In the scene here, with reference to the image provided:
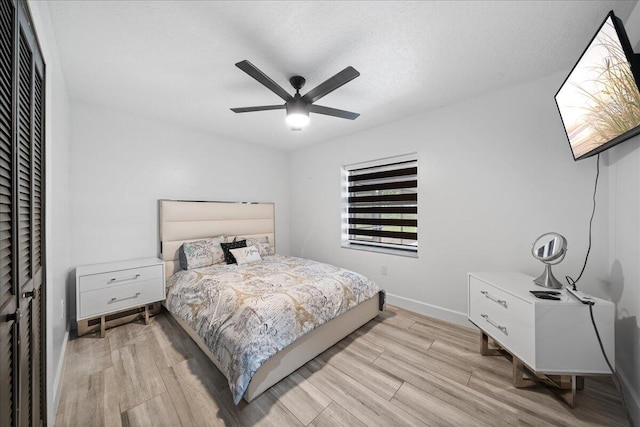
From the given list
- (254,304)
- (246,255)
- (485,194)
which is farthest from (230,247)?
(485,194)

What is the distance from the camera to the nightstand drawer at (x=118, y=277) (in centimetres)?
224

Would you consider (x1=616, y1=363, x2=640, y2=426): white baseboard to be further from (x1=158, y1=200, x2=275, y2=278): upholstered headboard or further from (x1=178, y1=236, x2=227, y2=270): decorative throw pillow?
(x1=158, y1=200, x2=275, y2=278): upholstered headboard

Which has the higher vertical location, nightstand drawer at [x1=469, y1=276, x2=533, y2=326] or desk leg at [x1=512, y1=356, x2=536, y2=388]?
nightstand drawer at [x1=469, y1=276, x2=533, y2=326]

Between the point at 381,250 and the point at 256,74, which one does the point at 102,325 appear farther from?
the point at 381,250

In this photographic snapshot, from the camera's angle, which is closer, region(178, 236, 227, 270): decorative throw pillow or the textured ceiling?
the textured ceiling

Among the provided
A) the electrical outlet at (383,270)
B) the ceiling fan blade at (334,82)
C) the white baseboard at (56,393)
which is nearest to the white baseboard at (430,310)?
the electrical outlet at (383,270)

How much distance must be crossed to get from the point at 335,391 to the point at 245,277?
52.3 inches

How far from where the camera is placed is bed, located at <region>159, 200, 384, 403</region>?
1735 mm

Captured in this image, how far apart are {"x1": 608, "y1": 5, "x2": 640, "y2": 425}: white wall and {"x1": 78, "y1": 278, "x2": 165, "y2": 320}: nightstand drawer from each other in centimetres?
388

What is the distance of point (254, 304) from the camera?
1.80 metres

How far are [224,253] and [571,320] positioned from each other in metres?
3.30

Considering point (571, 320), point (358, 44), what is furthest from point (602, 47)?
point (571, 320)

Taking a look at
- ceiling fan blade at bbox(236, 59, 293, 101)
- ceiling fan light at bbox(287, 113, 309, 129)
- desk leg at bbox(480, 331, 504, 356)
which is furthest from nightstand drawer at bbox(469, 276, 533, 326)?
ceiling fan blade at bbox(236, 59, 293, 101)

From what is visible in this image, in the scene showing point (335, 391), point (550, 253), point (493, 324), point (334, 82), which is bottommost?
point (335, 391)
